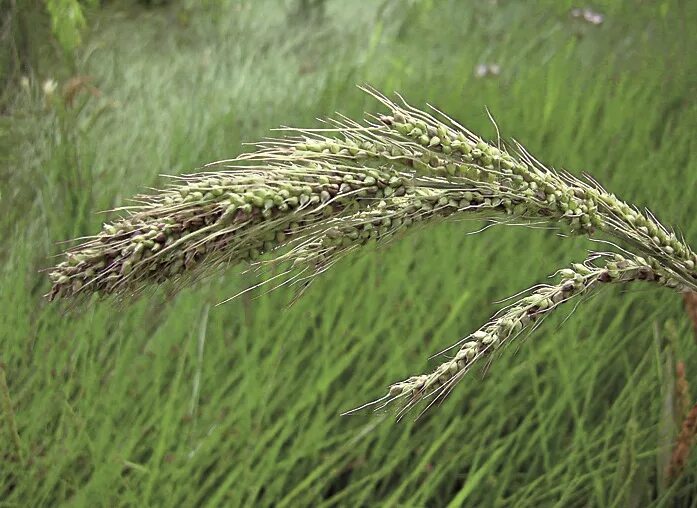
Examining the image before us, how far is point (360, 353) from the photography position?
54.7 inches

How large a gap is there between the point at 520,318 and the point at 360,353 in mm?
754

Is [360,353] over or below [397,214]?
below

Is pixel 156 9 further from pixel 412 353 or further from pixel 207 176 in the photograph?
pixel 207 176

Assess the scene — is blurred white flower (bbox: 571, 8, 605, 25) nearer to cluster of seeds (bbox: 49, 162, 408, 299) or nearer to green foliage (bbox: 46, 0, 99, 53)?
green foliage (bbox: 46, 0, 99, 53)

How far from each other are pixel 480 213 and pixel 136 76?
2.19m

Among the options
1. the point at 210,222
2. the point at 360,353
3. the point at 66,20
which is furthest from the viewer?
the point at 66,20

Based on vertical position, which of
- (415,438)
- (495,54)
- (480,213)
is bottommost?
(415,438)

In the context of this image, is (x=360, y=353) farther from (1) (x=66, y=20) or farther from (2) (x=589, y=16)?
(2) (x=589, y=16)

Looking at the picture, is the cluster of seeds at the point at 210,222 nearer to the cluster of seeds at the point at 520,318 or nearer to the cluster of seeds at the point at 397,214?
the cluster of seeds at the point at 397,214

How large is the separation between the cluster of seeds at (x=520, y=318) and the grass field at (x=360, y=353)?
0.64ft

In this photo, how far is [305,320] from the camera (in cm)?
137

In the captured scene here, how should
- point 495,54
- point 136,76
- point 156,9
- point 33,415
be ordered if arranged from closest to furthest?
point 33,415 < point 495,54 < point 136,76 < point 156,9

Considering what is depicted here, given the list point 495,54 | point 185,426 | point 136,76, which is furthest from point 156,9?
point 185,426

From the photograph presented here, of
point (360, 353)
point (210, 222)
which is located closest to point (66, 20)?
point (360, 353)
